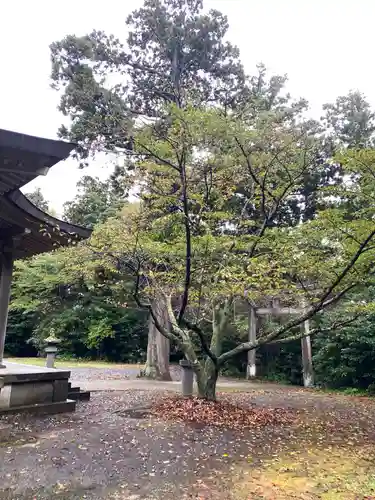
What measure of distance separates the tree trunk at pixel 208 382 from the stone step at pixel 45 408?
246 cm

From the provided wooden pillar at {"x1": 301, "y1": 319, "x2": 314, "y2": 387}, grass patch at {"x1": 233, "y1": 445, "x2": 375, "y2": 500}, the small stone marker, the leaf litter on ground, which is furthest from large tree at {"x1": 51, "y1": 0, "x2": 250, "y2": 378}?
grass patch at {"x1": 233, "y1": 445, "x2": 375, "y2": 500}

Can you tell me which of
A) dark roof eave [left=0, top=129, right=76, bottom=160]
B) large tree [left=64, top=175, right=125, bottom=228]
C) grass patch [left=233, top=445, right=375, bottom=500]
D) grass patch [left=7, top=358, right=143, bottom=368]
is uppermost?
large tree [left=64, top=175, right=125, bottom=228]

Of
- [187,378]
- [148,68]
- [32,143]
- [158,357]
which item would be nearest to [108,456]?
[32,143]

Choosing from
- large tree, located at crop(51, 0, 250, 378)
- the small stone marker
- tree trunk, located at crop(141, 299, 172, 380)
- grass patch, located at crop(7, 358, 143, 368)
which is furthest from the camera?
grass patch, located at crop(7, 358, 143, 368)

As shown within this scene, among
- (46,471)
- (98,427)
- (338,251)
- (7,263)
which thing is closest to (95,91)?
(7,263)

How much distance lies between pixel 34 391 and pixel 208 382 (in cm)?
324

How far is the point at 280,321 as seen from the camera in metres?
16.0

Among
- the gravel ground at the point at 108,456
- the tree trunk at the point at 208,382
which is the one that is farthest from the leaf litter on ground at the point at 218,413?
the gravel ground at the point at 108,456

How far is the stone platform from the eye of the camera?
5930mm

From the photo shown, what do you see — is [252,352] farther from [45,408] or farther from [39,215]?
[39,215]

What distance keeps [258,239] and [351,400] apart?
17.7 ft

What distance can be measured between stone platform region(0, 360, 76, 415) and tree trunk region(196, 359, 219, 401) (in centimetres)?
247

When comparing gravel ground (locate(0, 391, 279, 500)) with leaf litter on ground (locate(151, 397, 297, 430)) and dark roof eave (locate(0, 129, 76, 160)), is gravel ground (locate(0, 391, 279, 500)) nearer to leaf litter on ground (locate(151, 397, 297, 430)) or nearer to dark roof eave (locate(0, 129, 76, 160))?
leaf litter on ground (locate(151, 397, 297, 430))

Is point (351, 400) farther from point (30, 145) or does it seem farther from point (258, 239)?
point (30, 145)
